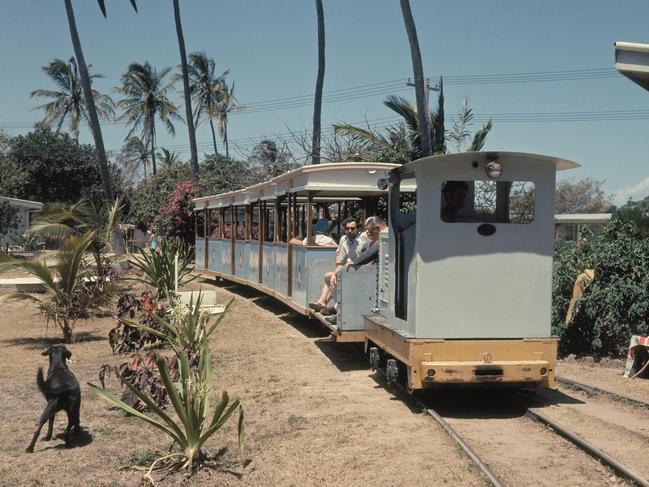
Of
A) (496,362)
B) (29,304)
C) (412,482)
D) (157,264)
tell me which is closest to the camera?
(412,482)

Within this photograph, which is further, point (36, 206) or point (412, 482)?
point (36, 206)

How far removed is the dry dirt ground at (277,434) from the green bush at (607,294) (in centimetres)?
324

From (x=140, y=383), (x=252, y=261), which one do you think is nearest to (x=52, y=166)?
(x=252, y=261)

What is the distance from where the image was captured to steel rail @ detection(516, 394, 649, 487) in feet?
18.9

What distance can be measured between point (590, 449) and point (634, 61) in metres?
3.41

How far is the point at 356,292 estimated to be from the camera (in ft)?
34.7

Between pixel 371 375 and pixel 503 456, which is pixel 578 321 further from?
pixel 503 456

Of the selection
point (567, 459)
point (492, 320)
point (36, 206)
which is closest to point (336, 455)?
point (567, 459)

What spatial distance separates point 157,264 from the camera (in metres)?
15.7

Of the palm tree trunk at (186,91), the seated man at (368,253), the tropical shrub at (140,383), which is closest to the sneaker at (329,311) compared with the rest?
the seated man at (368,253)

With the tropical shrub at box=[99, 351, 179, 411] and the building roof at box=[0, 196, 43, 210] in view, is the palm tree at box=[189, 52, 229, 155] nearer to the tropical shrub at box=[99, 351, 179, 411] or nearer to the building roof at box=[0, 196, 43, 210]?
the building roof at box=[0, 196, 43, 210]

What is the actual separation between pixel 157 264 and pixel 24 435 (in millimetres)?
8463

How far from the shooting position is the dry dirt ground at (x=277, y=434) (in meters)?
6.13

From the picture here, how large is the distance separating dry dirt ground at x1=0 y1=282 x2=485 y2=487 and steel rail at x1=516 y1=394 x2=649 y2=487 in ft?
3.36
